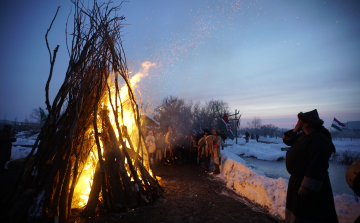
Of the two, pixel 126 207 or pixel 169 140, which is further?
pixel 169 140

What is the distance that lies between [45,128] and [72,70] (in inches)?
57.5

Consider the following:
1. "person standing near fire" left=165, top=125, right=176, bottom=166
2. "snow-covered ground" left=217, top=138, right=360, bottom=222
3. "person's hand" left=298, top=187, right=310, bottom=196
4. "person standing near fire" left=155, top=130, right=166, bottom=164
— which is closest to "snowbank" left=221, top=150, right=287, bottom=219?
"snow-covered ground" left=217, top=138, right=360, bottom=222

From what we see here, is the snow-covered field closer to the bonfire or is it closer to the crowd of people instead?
the crowd of people

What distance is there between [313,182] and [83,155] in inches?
184

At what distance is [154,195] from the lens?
169 inches

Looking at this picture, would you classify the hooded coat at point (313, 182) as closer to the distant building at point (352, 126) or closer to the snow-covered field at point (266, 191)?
the snow-covered field at point (266, 191)

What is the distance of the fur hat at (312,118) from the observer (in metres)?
2.44

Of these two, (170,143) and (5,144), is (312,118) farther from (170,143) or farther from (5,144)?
(5,144)

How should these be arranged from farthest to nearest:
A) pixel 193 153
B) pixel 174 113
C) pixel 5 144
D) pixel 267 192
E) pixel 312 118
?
pixel 174 113 < pixel 193 153 < pixel 5 144 < pixel 267 192 < pixel 312 118

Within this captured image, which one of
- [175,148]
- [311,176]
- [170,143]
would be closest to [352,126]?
[175,148]

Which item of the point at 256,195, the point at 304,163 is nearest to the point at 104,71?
the point at 304,163

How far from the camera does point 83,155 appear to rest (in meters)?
4.39

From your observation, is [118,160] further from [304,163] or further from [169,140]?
[169,140]

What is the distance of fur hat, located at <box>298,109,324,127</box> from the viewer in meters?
2.44
